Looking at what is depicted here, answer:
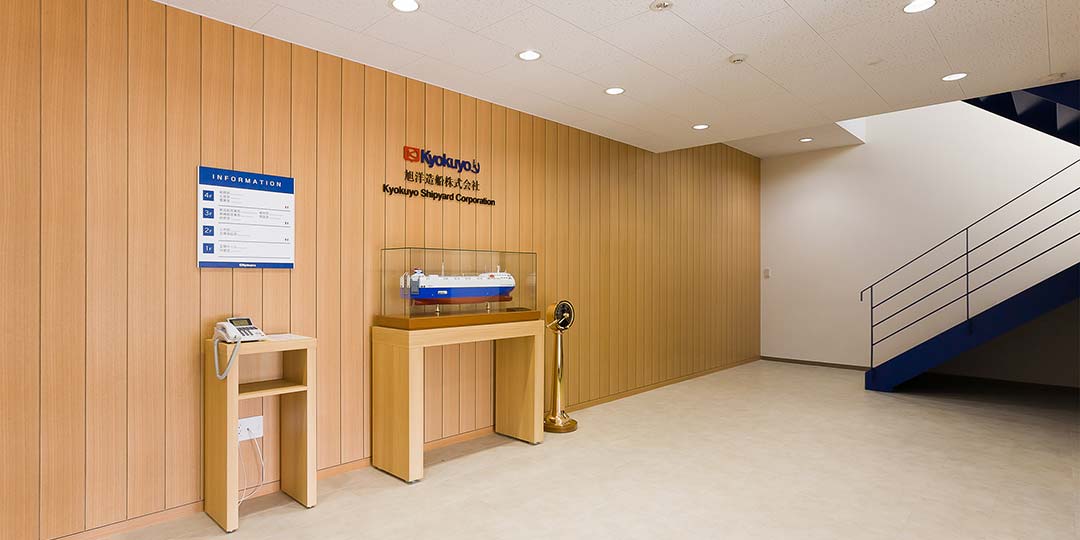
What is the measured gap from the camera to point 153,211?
9.07ft

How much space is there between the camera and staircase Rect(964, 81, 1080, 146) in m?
4.18

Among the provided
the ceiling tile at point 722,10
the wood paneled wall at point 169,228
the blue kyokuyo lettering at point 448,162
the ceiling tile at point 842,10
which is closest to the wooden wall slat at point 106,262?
the wood paneled wall at point 169,228

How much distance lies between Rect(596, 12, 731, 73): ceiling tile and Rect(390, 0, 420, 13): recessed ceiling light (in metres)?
0.97

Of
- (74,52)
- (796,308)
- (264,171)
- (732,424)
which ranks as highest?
(74,52)

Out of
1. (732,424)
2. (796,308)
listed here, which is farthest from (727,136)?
(796,308)

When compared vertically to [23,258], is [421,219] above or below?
above

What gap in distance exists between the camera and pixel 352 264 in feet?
11.6

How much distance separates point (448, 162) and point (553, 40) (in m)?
1.28

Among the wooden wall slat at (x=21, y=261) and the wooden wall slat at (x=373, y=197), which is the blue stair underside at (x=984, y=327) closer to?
the wooden wall slat at (x=373, y=197)

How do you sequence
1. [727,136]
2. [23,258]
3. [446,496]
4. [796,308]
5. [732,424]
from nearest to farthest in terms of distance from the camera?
[23,258] < [446,496] < [732,424] < [727,136] < [796,308]

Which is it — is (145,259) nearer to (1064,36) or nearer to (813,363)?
(1064,36)

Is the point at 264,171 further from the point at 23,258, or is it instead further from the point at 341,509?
the point at 341,509

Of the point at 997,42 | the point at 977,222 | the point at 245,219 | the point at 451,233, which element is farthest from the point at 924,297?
the point at 245,219

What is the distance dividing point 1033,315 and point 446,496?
5.22 meters
